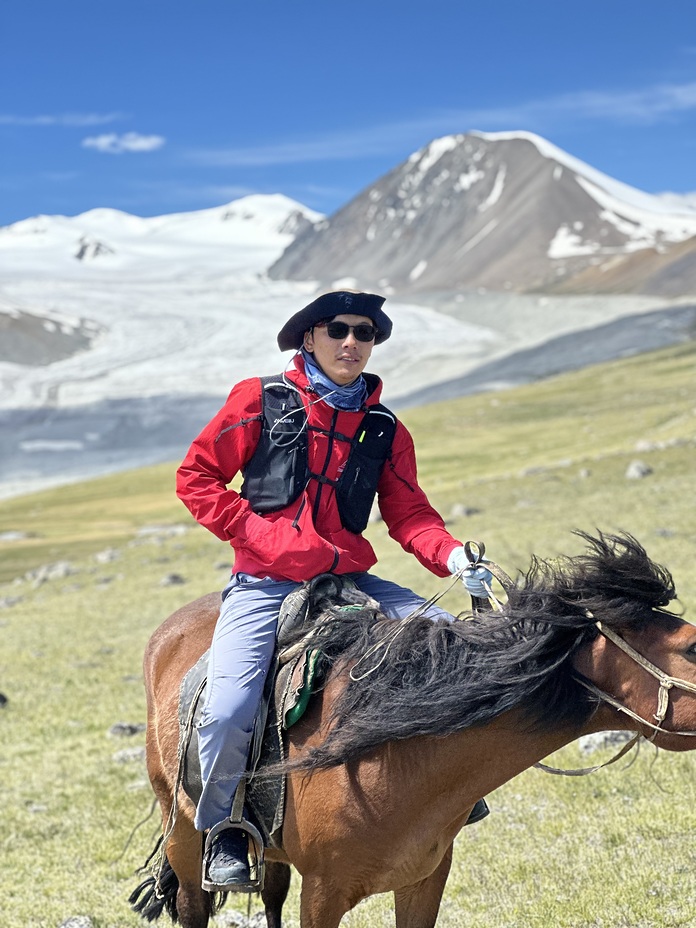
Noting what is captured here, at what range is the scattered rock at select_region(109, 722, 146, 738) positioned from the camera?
1205cm

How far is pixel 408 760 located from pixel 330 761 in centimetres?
34

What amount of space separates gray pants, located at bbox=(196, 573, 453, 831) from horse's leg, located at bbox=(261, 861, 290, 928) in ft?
4.42

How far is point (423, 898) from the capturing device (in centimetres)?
497

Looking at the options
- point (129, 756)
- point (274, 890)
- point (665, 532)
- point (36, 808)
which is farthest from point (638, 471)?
point (274, 890)

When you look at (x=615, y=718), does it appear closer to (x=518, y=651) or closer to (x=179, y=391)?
(x=518, y=651)

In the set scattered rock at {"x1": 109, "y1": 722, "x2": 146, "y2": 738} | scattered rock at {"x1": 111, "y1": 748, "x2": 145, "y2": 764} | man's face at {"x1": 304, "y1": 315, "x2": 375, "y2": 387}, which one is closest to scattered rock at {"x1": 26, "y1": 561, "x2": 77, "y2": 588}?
scattered rock at {"x1": 109, "y1": 722, "x2": 146, "y2": 738}

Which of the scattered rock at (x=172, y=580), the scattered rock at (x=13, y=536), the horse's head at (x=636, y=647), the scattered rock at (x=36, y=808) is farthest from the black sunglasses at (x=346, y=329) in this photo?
the scattered rock at (x=13, y=536)

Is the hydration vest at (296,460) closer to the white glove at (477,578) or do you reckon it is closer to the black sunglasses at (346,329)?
the black sunglasses at (346,329)

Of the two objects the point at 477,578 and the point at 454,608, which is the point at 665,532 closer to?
the point at 454,608

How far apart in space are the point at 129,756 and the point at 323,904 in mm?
6803

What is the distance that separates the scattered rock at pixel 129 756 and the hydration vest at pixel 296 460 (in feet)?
21.4

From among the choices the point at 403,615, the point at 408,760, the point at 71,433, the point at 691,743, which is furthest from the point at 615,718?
the point at 71,433

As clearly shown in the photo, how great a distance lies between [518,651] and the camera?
14.5 ft

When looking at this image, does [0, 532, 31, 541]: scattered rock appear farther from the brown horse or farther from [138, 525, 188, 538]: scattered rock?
the brown horse
